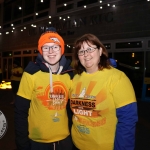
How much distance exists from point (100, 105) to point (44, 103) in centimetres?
58

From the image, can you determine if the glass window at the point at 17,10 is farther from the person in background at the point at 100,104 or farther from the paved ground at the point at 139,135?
the person in background at the point at 100,104

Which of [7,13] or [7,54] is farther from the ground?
[7,13]

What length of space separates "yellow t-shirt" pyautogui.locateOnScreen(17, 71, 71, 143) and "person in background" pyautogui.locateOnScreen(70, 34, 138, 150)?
6.7 inches

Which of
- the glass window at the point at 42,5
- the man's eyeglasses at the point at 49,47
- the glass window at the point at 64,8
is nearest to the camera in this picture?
the man's eyeglasses at the point at 49,47

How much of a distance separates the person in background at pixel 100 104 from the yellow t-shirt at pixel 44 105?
171 mm

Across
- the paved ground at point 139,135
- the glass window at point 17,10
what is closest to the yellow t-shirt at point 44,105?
the paved ground at point 139,135

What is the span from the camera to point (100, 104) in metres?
1.83

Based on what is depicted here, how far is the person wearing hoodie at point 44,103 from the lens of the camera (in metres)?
2.07

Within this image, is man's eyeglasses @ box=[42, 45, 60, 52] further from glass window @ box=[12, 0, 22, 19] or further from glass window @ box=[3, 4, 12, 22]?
glass window @ box=[3, 4, 12, 22]

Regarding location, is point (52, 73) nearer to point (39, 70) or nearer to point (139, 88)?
point (39, 70)

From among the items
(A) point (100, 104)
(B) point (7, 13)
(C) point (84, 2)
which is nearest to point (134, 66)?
(C) point (84, 2)

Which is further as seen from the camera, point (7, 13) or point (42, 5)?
point (7, 13)

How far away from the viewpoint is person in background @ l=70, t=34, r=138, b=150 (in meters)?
1.74

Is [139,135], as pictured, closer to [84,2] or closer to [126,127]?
[126,127]
